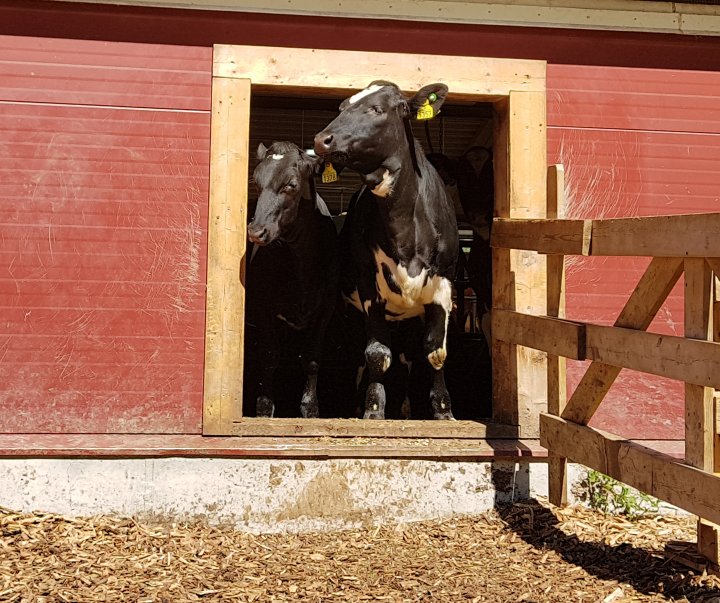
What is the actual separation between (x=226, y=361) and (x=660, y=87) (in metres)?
3.56

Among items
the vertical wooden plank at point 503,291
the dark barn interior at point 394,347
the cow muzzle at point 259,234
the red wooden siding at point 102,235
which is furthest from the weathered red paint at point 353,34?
the dark barn interior at point 394,347

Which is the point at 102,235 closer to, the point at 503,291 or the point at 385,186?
the point at 385,186

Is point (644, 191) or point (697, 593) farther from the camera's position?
point (644, 191)

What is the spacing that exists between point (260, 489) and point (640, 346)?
2.46 m

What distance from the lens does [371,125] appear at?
5.49 metres

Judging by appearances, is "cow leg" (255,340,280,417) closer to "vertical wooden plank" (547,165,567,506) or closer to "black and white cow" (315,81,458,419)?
"black and white cow" (315,81,458,419)

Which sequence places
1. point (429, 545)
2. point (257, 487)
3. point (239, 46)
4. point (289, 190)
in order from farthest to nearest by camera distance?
1. point (289, 190)
2. point (239, 46)
3. point (257, 487)
4. point (429, 545)

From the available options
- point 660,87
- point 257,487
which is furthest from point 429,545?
point 660,87

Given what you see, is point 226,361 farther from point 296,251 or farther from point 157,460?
point 296,251

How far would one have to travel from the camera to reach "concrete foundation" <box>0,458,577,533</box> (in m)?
5.11

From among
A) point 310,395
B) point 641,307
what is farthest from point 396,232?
point 641,307

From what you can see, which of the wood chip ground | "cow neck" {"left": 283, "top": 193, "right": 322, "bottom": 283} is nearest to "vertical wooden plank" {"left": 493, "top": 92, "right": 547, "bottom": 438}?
the wood chip ground

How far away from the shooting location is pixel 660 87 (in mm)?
5895

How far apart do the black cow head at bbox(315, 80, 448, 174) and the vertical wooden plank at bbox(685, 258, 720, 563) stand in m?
2.35
